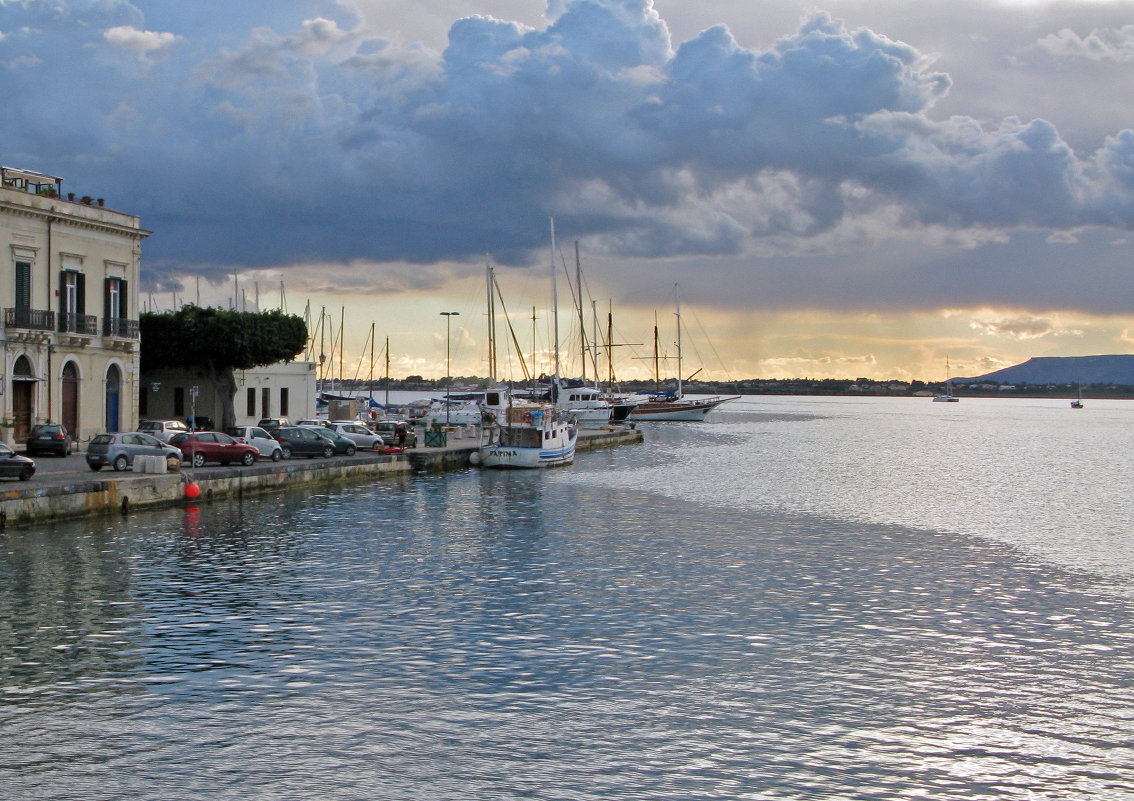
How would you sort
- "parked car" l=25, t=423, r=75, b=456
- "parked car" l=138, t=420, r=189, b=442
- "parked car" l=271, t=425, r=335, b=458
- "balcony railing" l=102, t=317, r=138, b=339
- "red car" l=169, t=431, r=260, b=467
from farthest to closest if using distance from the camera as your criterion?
"parked car" l=271, t=425, r=335, b=458 → "balcony railing" l=102, t=317, r=138, b=339 → "parked car" l=138, t=420, r=189, b=442 → "parked car" l=25, t=423, r=75, b=456 → "red car" l=169, t=431, r=260, b=467

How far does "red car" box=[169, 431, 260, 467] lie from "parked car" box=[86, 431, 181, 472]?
1939 millimetres

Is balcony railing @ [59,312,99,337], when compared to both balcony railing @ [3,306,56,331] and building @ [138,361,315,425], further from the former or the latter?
building @ [138,361,315,425]

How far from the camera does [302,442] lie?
4838 centimetres

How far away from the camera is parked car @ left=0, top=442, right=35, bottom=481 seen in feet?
100

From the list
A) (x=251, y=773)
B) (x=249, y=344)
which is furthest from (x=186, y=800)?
(x=249, y=344)

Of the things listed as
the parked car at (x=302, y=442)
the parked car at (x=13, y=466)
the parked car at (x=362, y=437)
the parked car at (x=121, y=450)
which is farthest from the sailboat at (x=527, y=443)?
the parked car at (x=13, y=466)

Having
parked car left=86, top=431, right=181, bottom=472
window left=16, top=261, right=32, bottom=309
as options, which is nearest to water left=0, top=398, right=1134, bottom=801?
parked car left=86, top=431, right=181, bottom=472

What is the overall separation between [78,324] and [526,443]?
22.1m

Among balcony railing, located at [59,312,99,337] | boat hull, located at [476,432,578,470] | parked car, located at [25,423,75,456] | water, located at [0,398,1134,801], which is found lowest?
water, located at [0,398,1134,801]

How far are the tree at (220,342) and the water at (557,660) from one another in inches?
1039

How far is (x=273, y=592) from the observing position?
2092 centimetres

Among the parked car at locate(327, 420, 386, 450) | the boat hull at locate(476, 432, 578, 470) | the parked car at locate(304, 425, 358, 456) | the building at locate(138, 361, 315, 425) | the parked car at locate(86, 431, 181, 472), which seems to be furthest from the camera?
the building at locate(138, 361, 315, 425)

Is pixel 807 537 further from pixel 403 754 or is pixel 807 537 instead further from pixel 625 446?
pixel 625 446

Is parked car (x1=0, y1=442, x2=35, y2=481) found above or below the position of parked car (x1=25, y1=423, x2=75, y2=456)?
below
